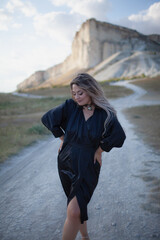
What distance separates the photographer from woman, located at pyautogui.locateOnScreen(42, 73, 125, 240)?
1956 millimetres

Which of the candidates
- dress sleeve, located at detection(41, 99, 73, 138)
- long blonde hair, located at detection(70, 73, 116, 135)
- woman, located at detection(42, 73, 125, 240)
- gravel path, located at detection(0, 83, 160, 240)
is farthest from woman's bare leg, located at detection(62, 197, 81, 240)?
long blonde hair, located at detection(70, 73, 116, 135)

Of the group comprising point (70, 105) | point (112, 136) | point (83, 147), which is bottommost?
point (83, 147)

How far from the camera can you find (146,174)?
3938 millimetres

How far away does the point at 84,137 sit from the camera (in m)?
1.99

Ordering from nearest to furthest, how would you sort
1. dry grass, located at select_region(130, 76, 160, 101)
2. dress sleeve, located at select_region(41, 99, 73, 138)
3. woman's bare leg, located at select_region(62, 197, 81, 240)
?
woman's bare leg, located at select_region(62, 197, 81, 240)
dress sleeve, located at select_region(41, 99, 73, 138)
dry grass, located at select_region(130, 76, 160, 101)

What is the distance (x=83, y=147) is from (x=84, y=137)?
0.12 metres

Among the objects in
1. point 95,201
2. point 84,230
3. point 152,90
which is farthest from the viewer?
point 152,90

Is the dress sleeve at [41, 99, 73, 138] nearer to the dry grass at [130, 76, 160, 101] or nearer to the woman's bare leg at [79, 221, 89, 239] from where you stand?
the woman's bare leg at [79, 221, 89, 239]

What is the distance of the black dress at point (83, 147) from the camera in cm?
195

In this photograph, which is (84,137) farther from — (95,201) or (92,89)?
(95,201)

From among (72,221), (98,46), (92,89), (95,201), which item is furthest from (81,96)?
(98,46)

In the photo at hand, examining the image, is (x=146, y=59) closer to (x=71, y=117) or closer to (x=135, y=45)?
(x=135, y=45)

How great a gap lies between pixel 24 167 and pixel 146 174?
2882mm

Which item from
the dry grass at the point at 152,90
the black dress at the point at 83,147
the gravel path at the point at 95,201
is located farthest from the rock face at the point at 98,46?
the black dress at the point at 83,147
